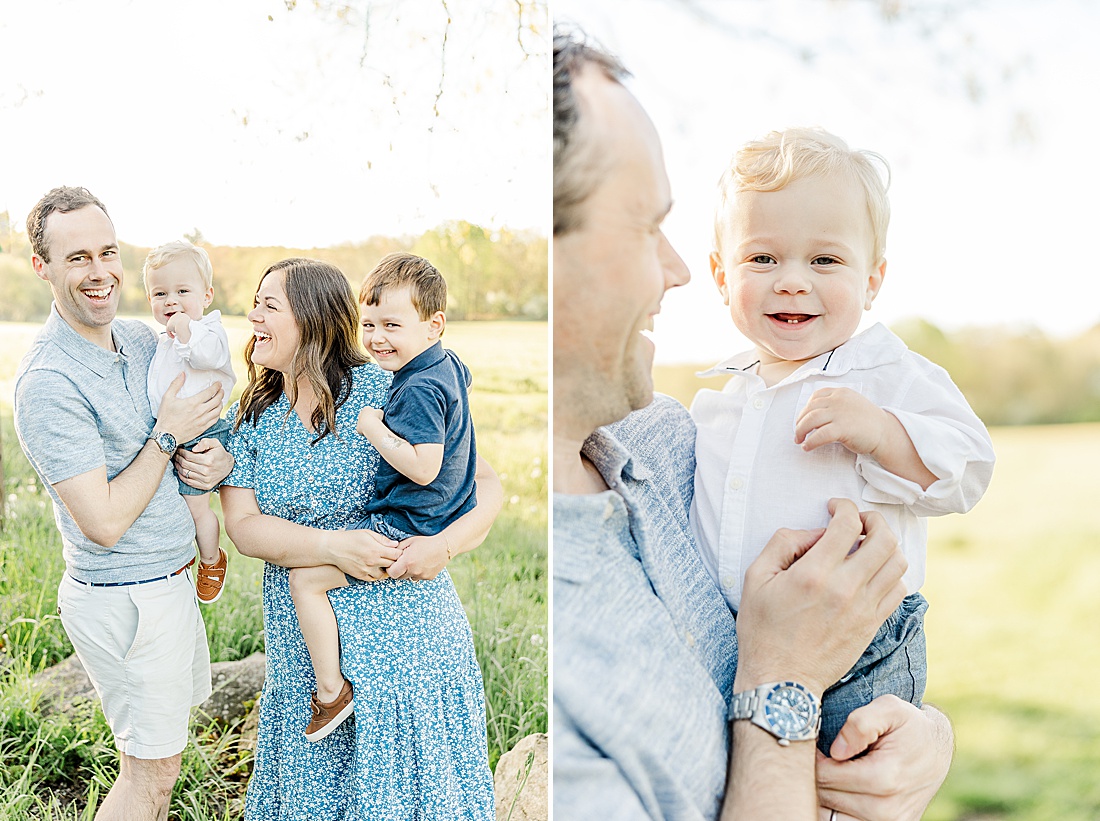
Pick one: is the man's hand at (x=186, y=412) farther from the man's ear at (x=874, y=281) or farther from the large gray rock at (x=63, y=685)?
the man's ear at (x=874, y=281)

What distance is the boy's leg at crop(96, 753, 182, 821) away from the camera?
203 centimetres

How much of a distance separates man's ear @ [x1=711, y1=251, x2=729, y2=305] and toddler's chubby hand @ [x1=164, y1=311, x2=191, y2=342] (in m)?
1.14

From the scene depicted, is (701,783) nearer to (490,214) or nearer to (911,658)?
(911,658)

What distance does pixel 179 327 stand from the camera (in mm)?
1938

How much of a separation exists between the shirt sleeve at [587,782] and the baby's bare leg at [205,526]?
→ 1.19 meters

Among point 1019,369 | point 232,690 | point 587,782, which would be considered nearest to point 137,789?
point 232,690

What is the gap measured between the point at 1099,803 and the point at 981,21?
3356 millimetres

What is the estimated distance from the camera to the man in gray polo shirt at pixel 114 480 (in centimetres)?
177

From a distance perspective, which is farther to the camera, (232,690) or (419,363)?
(232,690)

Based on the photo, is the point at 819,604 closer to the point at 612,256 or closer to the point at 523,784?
the point at 612,256

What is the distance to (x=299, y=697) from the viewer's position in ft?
6.40

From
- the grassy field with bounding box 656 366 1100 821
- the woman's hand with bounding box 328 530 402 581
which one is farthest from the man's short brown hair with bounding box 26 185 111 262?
the grassy field with bounding box 656 366 1100 821

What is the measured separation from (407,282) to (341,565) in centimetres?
60

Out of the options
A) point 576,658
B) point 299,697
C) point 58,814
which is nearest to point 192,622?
point 299,697
